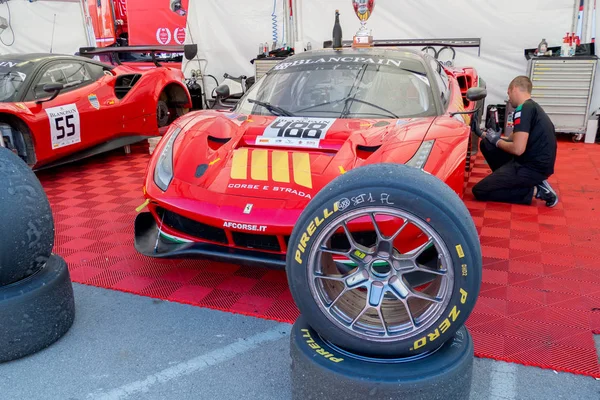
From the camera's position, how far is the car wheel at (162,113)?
6590 millimetres

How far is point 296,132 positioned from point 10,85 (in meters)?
3.45

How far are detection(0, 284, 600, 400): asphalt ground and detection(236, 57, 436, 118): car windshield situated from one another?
1495 millimetres

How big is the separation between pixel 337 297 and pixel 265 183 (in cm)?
102

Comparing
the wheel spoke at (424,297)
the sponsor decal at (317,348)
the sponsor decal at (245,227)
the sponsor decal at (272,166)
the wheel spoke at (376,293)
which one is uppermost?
the sponsor decal at (272,166)

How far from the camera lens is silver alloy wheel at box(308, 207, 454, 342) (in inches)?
58.5

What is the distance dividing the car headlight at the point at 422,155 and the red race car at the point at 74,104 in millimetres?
3730

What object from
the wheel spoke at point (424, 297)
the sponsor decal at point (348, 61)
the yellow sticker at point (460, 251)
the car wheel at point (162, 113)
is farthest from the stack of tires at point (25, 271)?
the car wheel at point (162, 113)

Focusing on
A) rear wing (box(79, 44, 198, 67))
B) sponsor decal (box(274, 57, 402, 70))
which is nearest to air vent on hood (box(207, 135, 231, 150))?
sponsor decal (box(274, 57, 402, 70))

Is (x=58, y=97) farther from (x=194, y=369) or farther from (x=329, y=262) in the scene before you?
(x=329, y=262)

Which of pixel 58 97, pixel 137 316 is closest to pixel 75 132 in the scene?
pixel 58 97

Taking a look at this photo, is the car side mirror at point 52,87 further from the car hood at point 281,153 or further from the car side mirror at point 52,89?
Result: the car hood at point 281,153

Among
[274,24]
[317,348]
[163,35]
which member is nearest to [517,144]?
[317,348]

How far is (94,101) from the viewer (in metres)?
5.36

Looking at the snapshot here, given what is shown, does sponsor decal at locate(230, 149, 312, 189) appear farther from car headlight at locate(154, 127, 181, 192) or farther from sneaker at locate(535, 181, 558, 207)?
sneaker at locate(535, 181, 558, 207)
